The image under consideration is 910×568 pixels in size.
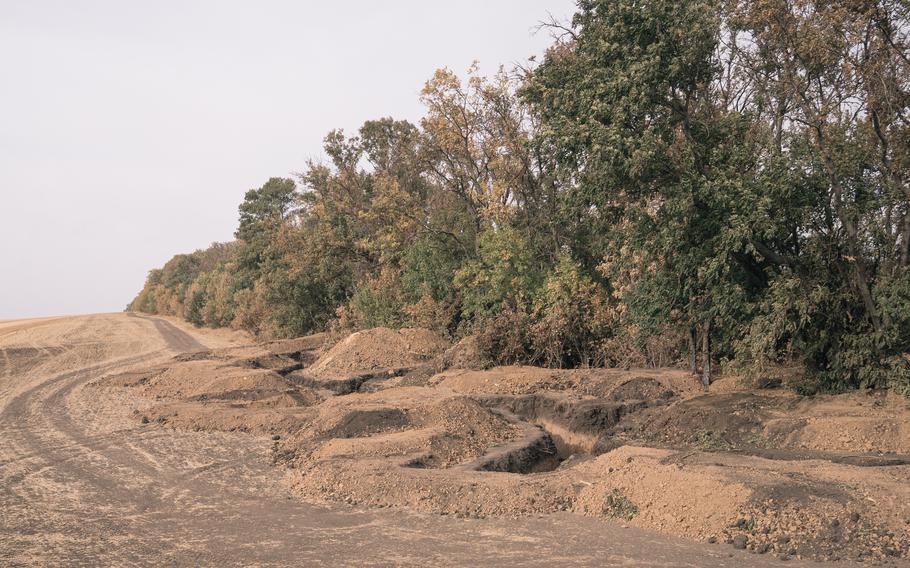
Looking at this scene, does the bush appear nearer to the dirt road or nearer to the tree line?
the tree line

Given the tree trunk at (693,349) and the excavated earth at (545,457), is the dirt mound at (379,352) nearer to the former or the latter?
the excavated earth at (545,457)

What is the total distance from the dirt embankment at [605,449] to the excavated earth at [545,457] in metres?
0.03

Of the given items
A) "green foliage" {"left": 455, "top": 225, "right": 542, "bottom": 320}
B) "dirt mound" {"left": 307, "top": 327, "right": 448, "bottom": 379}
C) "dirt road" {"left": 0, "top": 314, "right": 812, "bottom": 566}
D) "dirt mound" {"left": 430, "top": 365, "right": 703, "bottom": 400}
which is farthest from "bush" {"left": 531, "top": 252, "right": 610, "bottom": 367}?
"dirt road" {"left": 0, "top": 314, "right": 812, "bottom": 566}

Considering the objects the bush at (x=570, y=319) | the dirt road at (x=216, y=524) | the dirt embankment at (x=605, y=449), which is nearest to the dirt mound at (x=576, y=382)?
the dirt embankment at (x=605, y=449)

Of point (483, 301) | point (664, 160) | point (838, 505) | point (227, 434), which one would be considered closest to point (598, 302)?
point (483, 301)

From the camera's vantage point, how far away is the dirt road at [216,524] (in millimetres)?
6246

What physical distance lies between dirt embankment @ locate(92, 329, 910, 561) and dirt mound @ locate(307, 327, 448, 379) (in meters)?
2.33

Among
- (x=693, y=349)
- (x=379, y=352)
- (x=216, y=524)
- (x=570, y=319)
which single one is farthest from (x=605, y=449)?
(x=379, y=352)

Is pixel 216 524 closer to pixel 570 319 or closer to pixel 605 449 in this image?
pixel 605 449

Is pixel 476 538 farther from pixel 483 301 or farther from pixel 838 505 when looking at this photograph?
pixel 483 301

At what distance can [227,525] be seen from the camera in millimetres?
7398

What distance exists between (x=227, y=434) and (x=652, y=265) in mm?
8528

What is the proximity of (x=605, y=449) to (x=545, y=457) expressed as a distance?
0.96m

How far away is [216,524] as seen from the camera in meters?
7.45
